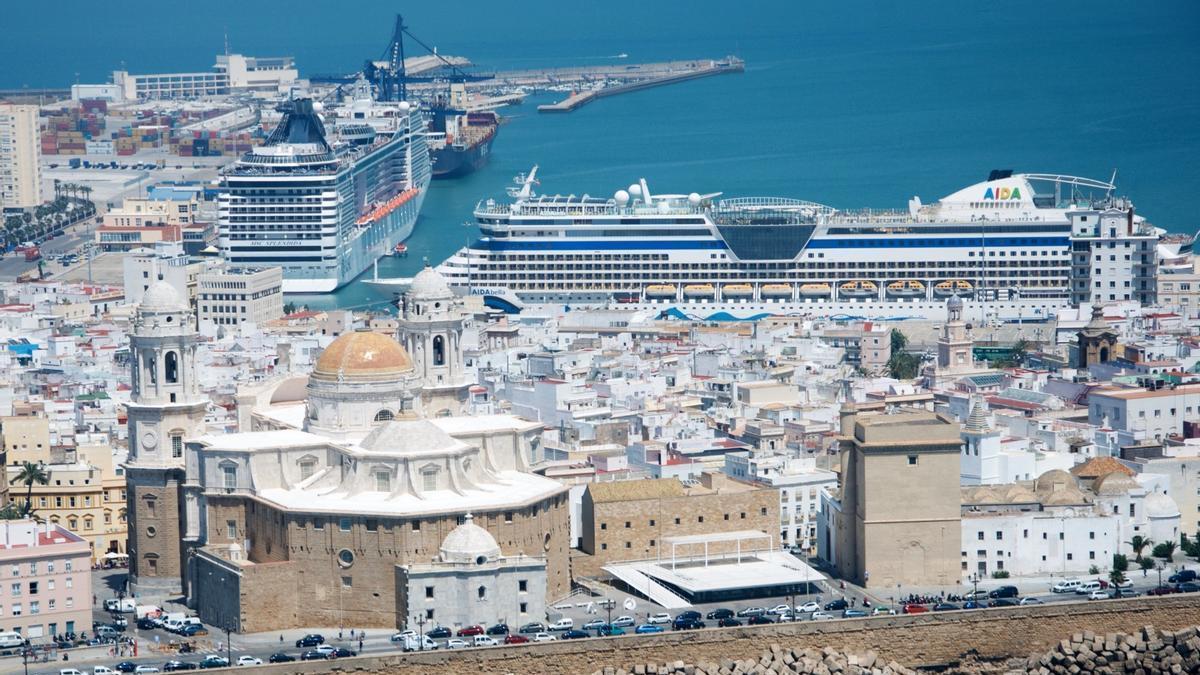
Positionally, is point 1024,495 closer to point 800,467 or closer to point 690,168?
point 800,467

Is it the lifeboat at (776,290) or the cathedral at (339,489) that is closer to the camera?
the cathedral at (339,489)

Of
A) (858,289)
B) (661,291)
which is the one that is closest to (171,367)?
(661,291)

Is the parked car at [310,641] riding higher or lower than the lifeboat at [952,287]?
lower

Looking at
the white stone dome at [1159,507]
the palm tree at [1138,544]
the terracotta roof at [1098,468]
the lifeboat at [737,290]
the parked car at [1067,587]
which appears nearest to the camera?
the parked car at [1067,587]

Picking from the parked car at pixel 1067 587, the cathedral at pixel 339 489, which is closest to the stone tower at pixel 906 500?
the parked car at pixel 1067 587

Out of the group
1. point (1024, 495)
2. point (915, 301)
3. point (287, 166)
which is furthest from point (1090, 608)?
point (287, 166)

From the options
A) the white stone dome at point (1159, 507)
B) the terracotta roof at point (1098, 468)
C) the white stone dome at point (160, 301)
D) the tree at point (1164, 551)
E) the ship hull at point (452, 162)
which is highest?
the ship hull at point (452, 162)

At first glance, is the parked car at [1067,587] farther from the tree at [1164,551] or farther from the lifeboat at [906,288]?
the lifeboat at [906,288]
